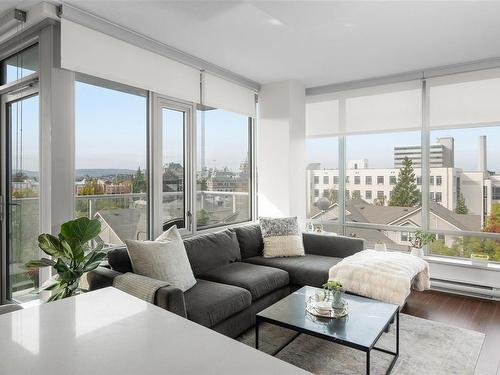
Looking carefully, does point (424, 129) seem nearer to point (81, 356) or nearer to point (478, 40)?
point (478, 40)

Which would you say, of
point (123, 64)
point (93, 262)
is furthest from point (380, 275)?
point (123, 64)

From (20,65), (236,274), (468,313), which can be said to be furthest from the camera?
(468,313)

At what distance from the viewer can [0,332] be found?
847mm

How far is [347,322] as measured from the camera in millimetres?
2297

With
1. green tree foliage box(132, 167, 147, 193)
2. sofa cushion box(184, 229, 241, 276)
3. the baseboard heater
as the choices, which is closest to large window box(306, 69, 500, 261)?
the baseboard heater

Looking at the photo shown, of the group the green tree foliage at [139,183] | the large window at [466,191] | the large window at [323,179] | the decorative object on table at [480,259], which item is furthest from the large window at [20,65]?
the decorative object on table at [480,259]

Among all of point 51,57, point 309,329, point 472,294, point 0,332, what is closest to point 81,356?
point 0,332

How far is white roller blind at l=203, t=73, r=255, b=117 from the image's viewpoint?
4.09 m

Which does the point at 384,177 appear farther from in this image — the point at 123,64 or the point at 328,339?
the point at 123,64

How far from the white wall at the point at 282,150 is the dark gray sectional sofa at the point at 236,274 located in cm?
69

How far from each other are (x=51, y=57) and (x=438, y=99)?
164 inches

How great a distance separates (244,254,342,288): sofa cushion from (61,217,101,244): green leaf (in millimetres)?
1863

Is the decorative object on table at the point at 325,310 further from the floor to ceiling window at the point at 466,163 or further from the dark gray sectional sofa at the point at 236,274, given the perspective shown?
the floor to ceiling window at the point at 466,163

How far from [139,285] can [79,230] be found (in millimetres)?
569
